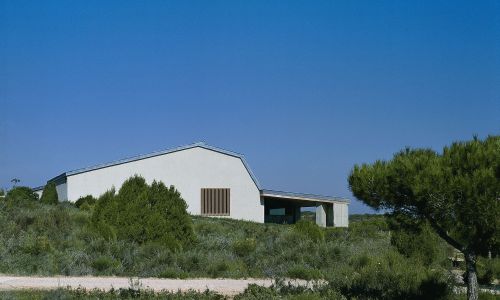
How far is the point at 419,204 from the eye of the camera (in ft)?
30.5

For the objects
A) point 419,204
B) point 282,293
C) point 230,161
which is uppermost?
point 230,161

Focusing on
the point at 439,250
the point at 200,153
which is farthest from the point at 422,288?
the point at 200,153

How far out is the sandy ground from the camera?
13.1 meters

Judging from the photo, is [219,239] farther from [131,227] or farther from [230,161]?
[230,161]

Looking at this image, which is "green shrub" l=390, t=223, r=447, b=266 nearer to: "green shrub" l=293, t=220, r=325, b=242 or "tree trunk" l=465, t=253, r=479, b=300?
"green shrub" l=293, t=220, r=325, b=242

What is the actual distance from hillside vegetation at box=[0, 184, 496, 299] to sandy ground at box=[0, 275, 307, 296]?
31.3 inches

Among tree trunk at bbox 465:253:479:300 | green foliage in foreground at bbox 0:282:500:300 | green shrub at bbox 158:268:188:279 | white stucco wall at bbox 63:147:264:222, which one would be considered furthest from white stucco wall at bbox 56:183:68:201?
tree trunk at bbox 465:253:479:300

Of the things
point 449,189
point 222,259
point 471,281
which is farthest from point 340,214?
point 449,189

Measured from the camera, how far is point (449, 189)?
8.73 m

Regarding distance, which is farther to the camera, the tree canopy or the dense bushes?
the dense bushes

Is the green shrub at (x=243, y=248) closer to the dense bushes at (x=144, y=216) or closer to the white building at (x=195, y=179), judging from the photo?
the dense bushes at (x=144, y=216)

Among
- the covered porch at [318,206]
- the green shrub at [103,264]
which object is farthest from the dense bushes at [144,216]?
the covered porch at [318,206]

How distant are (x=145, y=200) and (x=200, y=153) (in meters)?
19.9

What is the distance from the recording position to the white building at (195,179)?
38.3 m
